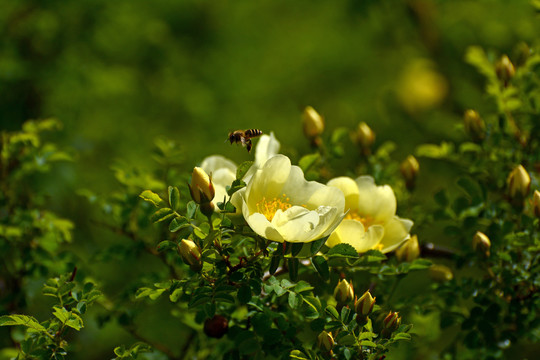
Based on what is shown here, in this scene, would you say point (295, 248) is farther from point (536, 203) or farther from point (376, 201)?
point (536, 203)

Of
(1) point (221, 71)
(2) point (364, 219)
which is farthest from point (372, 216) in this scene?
(1) point (221, 71)

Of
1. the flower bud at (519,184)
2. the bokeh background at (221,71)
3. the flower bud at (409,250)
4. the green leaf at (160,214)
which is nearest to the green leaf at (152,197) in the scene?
the green leaf at (160,214)

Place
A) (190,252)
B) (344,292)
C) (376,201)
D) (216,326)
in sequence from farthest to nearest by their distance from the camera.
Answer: (376,201) → (216,326) → (344,292) → (190,252)

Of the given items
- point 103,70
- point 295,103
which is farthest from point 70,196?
point 295,103

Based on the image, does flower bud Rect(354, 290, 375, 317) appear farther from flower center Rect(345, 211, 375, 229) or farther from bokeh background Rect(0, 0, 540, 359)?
bokeh background Rect(0, 0, 540, 359)

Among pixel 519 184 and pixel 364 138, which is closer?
pixel 519 184

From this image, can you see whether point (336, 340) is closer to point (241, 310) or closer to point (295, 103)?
point (241, 310)
